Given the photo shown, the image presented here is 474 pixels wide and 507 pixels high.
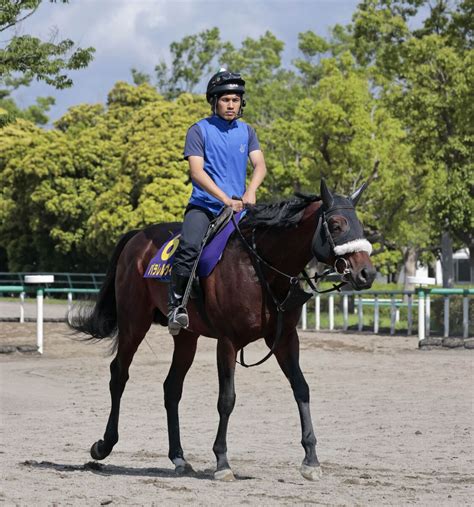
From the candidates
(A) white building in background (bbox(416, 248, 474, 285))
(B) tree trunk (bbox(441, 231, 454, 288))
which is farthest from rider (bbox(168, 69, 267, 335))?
(A) white building in background (bbox(416, 248, 474, 285))

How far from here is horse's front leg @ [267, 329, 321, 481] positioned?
313 inches

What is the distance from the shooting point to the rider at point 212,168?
837cm

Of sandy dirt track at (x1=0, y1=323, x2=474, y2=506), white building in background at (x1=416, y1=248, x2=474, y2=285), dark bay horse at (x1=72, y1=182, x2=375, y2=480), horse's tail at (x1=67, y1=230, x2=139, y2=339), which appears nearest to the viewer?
sandy dirt track at (x1=0, y1=323, x2=474, y2=506)

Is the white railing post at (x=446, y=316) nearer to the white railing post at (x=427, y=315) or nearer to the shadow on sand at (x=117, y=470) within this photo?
the white railing post at (x=427, y=315)

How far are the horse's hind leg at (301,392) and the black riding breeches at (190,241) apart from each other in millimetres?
908

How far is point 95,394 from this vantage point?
1477 cm

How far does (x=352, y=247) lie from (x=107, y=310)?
3.52 metres

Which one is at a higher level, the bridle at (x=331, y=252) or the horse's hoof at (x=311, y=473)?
the bridle at (x=331, y=252)

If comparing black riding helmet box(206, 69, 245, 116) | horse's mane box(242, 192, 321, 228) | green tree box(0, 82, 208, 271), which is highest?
green tree box(0, 82, 208, 271)

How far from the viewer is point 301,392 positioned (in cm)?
820

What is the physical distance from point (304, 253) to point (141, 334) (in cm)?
211

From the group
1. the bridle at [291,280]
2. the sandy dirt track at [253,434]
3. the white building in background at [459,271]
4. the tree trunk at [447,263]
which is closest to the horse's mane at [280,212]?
the bridle at [291,280]

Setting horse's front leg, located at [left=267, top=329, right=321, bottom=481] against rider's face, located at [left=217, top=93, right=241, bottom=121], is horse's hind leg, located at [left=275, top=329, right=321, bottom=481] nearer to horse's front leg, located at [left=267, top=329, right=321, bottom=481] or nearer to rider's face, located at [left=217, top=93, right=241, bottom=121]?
horse's front leg, located at [left=267, top=329, right=321, bottom=481]

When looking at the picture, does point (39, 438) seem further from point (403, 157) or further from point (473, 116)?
point (403, 157)
